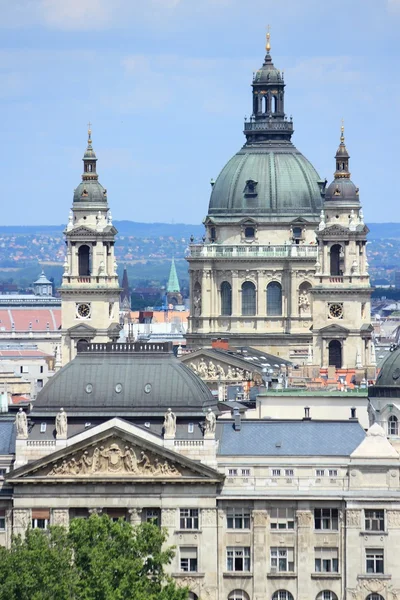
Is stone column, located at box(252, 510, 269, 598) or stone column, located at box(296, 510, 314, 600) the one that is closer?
stone column, located at box(296, 510, 314, 600)

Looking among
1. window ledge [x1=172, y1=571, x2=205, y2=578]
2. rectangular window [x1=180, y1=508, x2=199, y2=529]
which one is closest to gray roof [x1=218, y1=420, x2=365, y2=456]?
rectangular window [x1=180, y1=508, x2=199, y2=529]

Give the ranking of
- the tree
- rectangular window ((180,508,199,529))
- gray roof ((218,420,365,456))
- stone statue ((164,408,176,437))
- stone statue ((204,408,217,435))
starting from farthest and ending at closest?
gray roof ((218,420,365,456)) → stone statue ((164,408,176,437)) → stone statue ((204,408,217,435)) → rectangular window ((180,508,199,529)) → the tree

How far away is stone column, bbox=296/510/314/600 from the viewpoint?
536ft

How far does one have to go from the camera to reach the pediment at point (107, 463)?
165 m

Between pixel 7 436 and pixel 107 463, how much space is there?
6.02 meters

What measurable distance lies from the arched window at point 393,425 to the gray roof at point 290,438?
6398mm

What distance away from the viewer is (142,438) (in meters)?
166

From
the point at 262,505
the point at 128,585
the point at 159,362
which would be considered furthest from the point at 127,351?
the point at 128,585

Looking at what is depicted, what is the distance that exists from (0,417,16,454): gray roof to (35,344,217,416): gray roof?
1794 millimetres

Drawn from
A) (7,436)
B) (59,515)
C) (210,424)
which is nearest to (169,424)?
(210,424)

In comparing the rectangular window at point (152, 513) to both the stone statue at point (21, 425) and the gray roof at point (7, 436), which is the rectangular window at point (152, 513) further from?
the gray roof at point (7, 436)

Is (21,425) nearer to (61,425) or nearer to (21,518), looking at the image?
(61,425)

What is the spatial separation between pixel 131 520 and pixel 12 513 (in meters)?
5.49

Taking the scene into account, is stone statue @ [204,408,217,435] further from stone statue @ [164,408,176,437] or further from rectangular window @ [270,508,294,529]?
rectangular window @ [270,508,294,529]
